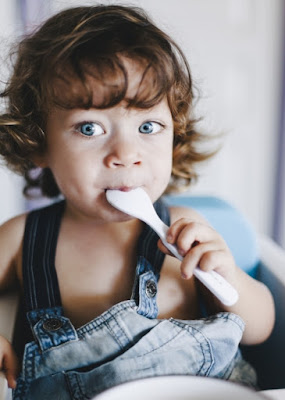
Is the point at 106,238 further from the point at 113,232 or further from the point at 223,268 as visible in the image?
the point at 223,268

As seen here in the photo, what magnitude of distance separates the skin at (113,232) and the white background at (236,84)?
50 cm

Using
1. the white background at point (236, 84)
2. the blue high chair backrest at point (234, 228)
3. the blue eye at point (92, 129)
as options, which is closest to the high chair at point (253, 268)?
the blue high chair backrest at point (234, 228)

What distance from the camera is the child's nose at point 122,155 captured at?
551 mm

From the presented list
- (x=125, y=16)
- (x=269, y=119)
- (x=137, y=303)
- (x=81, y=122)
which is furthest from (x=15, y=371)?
(x=269, y=119)

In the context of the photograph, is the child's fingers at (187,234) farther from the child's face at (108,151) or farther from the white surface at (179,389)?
the white surface at (179,389)

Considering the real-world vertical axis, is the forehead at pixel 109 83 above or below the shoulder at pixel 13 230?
above

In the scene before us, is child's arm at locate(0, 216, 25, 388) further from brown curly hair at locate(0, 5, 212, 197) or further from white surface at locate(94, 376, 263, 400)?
white surface at locate(94, 376, 263, 400)

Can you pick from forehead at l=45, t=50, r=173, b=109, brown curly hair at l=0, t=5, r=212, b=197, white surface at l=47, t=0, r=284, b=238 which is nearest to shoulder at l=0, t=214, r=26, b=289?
brown curly hair at l=0, t=5, r=212, b=197

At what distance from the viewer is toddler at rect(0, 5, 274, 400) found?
1.73 ft

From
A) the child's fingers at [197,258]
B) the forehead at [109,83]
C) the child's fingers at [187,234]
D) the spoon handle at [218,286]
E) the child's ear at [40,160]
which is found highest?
the forehead at [109,83]

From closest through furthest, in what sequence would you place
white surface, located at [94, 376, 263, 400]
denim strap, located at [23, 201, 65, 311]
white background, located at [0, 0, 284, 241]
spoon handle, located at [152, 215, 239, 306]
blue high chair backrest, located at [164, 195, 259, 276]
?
1. white surface, located at [94, 376, 263, 400]
2. spoon handle, located at [152, 215, 239, 306]
3. denim strap, located at [23, 201, 65, 311]
4. blue high chair backrest, located at [164, 195, 259, 276]
5. white background, located at [0, 0, 284, 241]

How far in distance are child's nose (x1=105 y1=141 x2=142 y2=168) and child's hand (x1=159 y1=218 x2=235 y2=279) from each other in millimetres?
88

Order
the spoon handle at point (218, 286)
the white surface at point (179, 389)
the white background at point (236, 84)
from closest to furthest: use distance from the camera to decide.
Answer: the white surface at point (179, 389) < the spoon handle at point (218, 286) < the white background at point (236, 84)

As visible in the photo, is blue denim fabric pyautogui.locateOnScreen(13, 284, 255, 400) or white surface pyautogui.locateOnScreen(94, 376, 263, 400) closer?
white surface pyautogui.locateOnScreen(94, 376, 263, 400)
